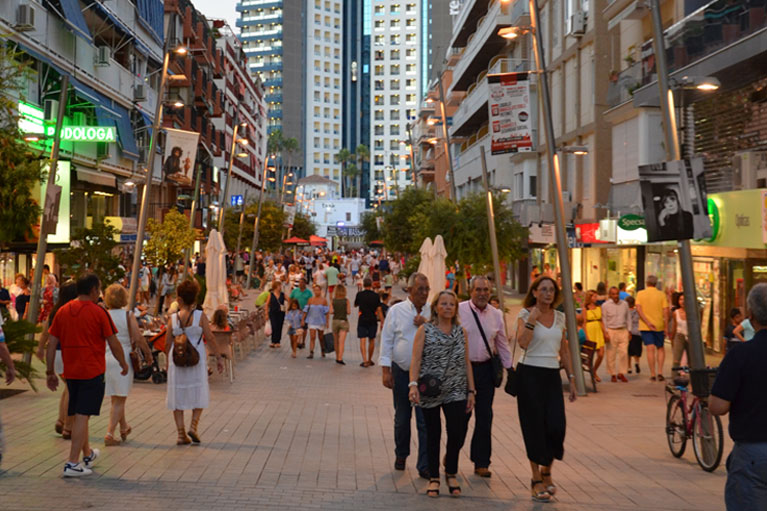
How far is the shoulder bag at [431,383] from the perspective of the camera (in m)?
8.03

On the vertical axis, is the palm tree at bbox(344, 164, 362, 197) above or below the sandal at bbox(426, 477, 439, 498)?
above

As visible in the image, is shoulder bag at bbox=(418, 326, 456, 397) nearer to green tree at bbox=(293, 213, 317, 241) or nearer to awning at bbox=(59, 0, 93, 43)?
awning at bbox=(59, 0, 93, 43)

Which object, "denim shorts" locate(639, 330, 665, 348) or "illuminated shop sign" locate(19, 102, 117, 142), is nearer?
"denim shorts" locate(639, 330, 665, 348)

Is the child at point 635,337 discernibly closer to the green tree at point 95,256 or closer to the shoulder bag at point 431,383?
the shoulder bag at point 431,383

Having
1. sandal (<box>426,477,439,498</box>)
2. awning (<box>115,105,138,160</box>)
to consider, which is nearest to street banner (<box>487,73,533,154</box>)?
sandal (<box>426,477,439,498</box>)

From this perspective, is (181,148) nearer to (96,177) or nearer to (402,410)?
→ (96,177)

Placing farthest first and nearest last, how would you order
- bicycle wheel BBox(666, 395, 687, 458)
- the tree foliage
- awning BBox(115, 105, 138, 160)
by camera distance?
awning BBox(115, 105, 138, 160) < the tree foliage < bicycle wheel BBox(666, 395, 687, 458)

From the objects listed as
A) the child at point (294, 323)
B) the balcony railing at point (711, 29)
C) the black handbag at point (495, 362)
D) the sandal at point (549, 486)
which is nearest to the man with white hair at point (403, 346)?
the black handbag at point (495, 362)

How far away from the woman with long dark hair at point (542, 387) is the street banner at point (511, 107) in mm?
12042

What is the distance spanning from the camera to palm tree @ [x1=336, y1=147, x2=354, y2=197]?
17838cm

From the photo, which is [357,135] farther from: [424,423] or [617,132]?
[424,423]

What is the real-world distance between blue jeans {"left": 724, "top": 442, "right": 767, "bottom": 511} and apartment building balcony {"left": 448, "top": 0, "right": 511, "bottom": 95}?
136ft

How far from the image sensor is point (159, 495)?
7684 mm

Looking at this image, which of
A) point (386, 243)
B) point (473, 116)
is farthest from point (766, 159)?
point (386, 243)
